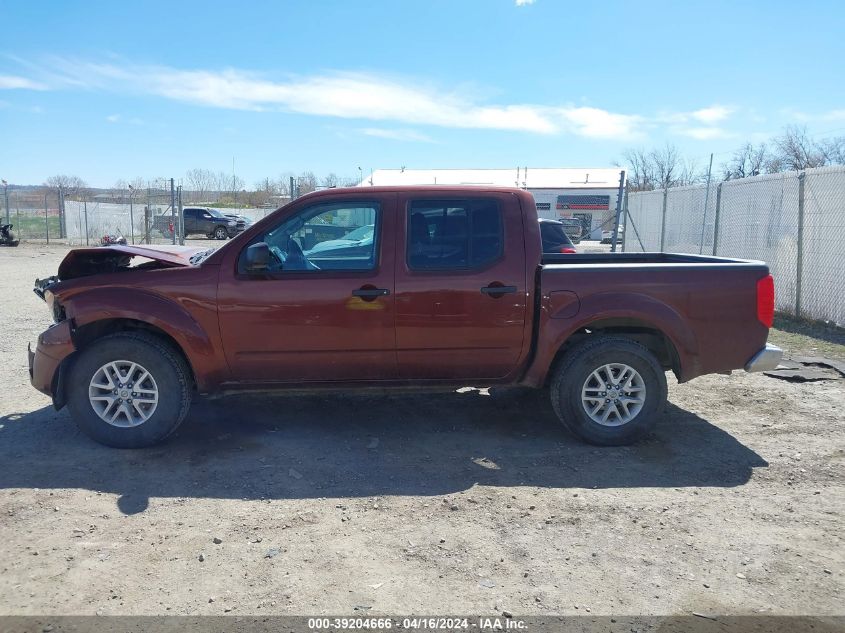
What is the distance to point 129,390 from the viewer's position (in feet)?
15.8

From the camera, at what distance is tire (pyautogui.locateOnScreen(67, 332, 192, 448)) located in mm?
4777

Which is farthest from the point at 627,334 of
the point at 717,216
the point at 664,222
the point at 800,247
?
the point at 664,222

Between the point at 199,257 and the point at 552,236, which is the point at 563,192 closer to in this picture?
the point at 552,236

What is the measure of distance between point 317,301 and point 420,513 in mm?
1692

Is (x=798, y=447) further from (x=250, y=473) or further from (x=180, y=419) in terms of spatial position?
(x=180, y=419)

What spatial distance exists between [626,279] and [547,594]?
2564 mm

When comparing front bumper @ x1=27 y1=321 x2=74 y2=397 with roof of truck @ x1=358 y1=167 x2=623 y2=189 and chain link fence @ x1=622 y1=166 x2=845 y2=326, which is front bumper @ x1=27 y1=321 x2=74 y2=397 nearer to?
chain link fence @ x1=622 y1=166 x2=845 y2=326

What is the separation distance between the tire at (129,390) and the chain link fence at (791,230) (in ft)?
30.4

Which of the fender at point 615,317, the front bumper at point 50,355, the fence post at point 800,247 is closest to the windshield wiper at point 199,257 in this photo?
the front bumper at point 50,355

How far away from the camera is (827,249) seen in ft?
33.0

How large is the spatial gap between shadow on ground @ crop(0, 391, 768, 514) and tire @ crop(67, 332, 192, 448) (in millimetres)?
147

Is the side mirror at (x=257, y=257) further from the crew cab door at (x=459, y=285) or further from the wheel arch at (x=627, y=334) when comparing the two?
the wheel arch at (x=627, y=334)

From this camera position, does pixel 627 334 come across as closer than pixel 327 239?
No

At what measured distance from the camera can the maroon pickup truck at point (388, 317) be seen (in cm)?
478
